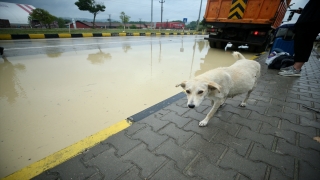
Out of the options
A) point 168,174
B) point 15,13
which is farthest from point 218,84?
point 15,13

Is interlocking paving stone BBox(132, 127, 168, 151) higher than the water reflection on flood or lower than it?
lower

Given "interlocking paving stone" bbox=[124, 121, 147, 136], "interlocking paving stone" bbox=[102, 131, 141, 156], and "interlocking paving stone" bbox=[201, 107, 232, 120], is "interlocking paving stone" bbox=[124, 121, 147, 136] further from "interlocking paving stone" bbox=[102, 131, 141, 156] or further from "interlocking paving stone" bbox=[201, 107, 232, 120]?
"interlocking paving stone" bbox=[201, 107, 232, 120]

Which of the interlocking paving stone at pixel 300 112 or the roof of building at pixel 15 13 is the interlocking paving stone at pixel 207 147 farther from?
the roof of building at pixel 15 13

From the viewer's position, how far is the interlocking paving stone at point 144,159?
137 centimetres

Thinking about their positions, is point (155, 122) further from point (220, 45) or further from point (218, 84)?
point (220, 45)

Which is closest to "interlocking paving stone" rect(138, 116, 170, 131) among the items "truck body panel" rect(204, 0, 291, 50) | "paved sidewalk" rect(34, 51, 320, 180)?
"paved sidewalk" rect(34, 51, 320, 180)

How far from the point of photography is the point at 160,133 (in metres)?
1.86

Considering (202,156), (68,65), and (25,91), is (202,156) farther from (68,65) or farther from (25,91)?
(68,65)

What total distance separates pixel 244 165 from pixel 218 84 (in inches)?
39.5

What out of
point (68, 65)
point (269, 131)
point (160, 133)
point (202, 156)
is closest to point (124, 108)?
point (160, 133)

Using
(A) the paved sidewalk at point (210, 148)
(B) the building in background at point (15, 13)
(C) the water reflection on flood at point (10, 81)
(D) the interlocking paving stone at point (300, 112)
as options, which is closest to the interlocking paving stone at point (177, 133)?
(A) the paved sidewalk at point (210, 148)

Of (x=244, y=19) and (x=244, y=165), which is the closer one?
(x=244, y=165)

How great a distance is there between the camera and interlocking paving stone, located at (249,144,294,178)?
4.61 ft

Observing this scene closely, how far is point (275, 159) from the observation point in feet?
4.96
